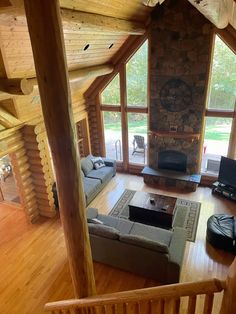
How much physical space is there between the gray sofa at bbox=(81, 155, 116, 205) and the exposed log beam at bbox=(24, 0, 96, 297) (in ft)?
13.0

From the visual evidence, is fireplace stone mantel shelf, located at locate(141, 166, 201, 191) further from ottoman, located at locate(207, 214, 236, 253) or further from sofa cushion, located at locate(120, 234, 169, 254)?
sofa cushion, located at locate(120, 234, 169, 254)

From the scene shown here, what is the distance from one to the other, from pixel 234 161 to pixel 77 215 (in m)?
5.19

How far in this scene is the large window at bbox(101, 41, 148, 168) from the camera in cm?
720

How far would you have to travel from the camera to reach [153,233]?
493cm

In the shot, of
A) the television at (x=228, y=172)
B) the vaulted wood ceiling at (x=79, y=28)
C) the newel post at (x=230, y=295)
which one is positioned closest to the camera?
the newel post at (x=230, y=295)

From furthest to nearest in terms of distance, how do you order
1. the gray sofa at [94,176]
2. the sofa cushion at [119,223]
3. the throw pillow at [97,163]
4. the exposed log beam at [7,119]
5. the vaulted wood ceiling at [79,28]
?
the throw pillow at [97,163] < the gray sofa at [94,176] < the sofa cushion at [119,223] < the exposed log beam at [7,119] < the vaulted wood ceiling at [79,28]

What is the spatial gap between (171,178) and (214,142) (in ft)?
5.67

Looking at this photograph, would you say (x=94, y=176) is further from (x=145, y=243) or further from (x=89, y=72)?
(x=145, y=243)

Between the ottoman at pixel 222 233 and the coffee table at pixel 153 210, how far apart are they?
0.87 metres

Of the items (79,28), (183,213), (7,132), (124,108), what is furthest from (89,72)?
(183,213)

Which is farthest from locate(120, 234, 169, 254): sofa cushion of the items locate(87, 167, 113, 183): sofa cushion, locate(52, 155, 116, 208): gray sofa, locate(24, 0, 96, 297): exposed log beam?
locate(87, 167, 113, 183): sofa cushion

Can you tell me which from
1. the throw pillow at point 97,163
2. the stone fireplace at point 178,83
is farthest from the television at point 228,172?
the throw pillow at point 97,163

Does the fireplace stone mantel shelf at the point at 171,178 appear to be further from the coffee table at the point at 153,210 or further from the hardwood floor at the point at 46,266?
the coffee table at the point at 153,210

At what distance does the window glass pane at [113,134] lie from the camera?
26.7 feet
